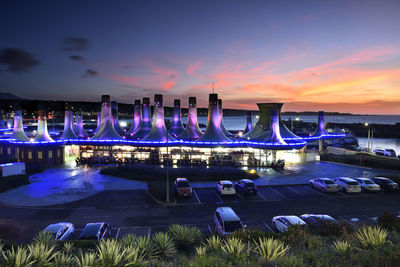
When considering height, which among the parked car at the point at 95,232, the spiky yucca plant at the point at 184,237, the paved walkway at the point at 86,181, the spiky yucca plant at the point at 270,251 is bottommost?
the paved walkway at the point at 86,181

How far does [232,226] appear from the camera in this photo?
14.0m

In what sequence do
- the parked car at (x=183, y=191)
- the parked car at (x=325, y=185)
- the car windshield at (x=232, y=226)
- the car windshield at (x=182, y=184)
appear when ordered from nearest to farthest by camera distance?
the car windshield at (x=232, y=226) → the parked car at (x=183, y=191) → the car windshield at (x=182, y=184) → the parked car at (x=325, y=185)

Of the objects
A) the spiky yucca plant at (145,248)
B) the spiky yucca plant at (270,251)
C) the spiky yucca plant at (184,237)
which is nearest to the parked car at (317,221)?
the spiky yucca plant at (270,251)

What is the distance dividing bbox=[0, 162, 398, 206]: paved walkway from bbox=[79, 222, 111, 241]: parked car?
8870 mm

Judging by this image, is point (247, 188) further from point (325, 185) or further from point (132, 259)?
point (132, 259)

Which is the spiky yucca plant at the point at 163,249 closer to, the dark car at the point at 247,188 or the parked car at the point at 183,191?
the parked car at the point at 183,191

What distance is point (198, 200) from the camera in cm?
2167

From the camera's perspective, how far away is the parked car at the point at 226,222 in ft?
45.5

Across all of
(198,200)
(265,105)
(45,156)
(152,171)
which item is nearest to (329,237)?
(198,200)

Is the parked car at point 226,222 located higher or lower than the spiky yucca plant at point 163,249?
lower

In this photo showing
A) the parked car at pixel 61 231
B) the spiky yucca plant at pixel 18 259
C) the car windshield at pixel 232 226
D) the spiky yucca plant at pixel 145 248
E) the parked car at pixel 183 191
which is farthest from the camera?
→ the parked car at pixel 183 191

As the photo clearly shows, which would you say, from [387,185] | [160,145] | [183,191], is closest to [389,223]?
[387,185]

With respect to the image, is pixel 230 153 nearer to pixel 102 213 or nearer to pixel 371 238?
pixel 102 213

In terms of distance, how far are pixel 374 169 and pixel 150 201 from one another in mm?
28023
